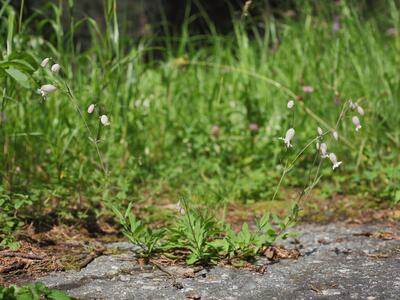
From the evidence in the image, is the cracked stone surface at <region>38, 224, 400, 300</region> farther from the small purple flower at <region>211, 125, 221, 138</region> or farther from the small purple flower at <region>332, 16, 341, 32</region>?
the small purple flower at <region>332, 16, 341, 32</region>

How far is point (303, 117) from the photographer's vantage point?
137 inches

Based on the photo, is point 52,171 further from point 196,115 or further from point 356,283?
point 356,283

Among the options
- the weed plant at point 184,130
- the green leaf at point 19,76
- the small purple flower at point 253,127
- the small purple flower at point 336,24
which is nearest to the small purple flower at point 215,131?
the weed plant at point 184,130

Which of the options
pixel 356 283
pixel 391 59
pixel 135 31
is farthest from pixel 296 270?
pixel 135 31

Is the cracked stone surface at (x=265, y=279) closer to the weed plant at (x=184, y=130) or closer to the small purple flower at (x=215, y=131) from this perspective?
the weed plant at (x=184, y=130)

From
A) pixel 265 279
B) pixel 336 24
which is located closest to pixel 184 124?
pixel 336 24

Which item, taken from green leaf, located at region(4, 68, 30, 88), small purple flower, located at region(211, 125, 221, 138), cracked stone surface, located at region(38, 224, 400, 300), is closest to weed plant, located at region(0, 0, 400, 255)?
small purple flower, located at region(211, 125, 221, 138)

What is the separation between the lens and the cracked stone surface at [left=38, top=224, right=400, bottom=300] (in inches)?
69.9

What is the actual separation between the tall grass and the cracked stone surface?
481mm

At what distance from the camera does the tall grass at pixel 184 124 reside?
2.69m

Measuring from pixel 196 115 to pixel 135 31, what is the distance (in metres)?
1.73

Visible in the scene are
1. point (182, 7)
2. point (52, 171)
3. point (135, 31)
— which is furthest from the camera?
point (182, 7)

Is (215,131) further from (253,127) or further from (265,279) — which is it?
(265,279)

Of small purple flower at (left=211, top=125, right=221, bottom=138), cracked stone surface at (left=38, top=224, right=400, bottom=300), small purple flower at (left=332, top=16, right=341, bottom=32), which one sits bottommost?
cracked stone surface at (left=38, top=224, right=400, bottom=300)
